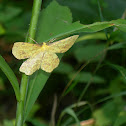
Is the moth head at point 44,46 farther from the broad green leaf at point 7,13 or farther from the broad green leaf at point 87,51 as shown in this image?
the broad green leaf at point 7,13

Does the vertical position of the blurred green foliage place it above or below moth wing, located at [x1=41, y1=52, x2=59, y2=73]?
below

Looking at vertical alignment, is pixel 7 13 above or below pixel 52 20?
below

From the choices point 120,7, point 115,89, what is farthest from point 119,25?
point 120,7

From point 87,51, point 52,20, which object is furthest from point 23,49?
point 87,51

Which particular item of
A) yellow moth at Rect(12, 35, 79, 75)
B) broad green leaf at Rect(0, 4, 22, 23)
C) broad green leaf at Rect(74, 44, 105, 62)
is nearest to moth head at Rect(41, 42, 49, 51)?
yellow moth at Rect(12, 35, 79, 75)

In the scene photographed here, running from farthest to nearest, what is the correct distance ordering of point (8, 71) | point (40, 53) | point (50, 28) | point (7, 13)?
point (7, 13) < point (50, 28) < point (40, 53) < point (8, 71)

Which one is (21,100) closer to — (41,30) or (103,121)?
(41,30)

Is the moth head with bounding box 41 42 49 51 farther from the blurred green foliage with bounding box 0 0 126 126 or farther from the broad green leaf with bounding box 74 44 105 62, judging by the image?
the broad green leaf with bounding box 74 44 105 62

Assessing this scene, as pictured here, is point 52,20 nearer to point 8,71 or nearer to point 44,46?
point 44,46
